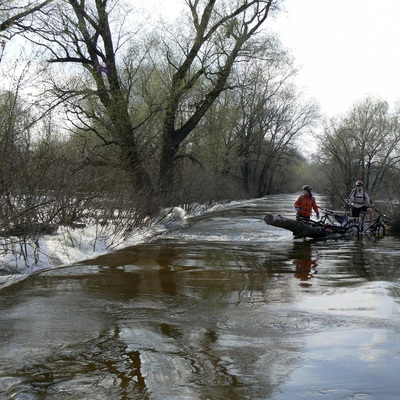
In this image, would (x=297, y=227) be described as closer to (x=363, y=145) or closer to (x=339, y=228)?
(x=339, y=228)

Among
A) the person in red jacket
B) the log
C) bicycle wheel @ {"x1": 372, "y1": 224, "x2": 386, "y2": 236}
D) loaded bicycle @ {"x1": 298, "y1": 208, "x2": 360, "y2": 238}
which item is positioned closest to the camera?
the log

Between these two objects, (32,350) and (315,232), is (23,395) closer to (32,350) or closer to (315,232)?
(32,350)

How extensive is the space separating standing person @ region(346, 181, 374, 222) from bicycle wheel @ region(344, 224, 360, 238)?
2.27 ft

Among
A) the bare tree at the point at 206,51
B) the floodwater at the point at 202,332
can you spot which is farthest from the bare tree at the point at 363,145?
the floodwater at the point at 202,332

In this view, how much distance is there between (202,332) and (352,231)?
12.5 meters

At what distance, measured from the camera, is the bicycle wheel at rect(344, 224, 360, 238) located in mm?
17344

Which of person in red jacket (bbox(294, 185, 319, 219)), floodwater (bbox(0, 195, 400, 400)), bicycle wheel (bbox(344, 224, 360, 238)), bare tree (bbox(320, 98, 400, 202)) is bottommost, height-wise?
floodwater (bbox(0, 195, 400, 400))

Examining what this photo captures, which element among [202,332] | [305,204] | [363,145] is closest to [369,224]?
[305,204]

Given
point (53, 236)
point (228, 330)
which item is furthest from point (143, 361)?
point (53, 236)

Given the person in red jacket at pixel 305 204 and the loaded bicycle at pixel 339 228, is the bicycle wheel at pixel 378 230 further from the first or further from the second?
the person in red jacket at pixel 305 204

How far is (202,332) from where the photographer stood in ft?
20.2

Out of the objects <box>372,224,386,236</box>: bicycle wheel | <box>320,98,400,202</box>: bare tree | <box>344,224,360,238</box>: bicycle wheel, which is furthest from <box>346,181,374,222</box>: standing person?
<box>320,98,400,202</box>: bare tree

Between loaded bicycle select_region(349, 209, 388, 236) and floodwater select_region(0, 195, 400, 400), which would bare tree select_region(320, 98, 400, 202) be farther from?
floodwater select_region(0, 195, 400, 400)

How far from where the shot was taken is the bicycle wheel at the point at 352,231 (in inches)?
683
